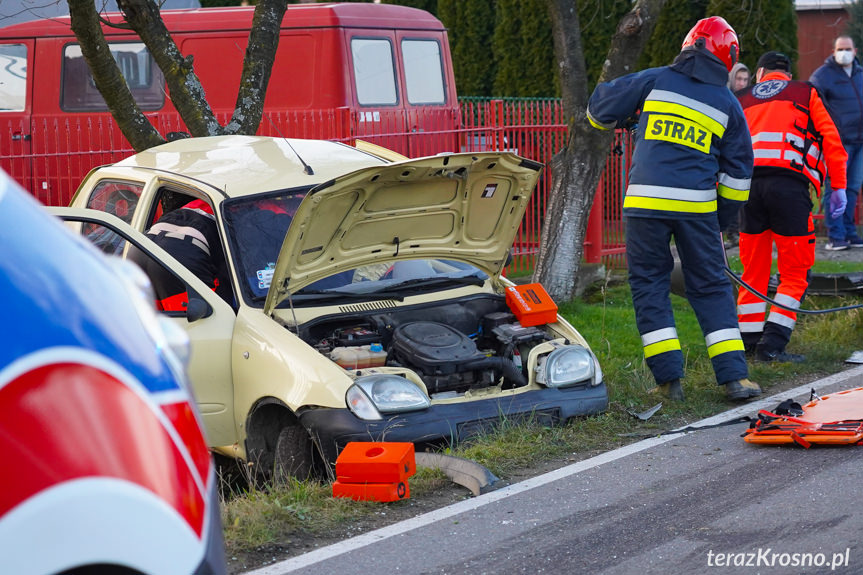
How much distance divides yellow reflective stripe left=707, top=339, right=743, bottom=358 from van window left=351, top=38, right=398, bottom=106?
6.61 m

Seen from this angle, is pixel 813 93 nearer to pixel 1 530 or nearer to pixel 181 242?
pixel 181 242

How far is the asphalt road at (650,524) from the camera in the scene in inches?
152

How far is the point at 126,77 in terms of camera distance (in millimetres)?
12727

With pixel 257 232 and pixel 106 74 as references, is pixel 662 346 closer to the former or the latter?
pixel 257 232

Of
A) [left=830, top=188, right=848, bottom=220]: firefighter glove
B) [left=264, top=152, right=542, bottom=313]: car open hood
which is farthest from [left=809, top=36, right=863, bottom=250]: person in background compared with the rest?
[left=264, top=152, right=542, bottom=313]: car open hood

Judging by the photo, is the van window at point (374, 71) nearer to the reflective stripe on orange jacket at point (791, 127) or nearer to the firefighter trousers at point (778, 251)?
the reflective stripe on orange jacket at point (791, 127)

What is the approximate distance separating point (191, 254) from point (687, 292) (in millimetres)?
2873

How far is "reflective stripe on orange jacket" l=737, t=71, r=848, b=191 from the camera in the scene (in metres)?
7.52

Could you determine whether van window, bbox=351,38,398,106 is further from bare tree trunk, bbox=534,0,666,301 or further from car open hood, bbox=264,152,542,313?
car open hood, bbox=264,152,542,313

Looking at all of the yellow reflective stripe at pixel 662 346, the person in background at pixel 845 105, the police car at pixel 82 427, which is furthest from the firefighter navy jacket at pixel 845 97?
the police car at pixel 82 427

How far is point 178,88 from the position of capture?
762 cm

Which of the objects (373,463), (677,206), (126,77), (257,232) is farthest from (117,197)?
(126,77)

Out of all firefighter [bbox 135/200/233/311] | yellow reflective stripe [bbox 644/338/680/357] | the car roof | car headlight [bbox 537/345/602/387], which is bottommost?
yellow reflective stripe [bbox 644/338/680/357]

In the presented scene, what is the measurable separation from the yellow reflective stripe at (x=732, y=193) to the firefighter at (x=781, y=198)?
122 cm
